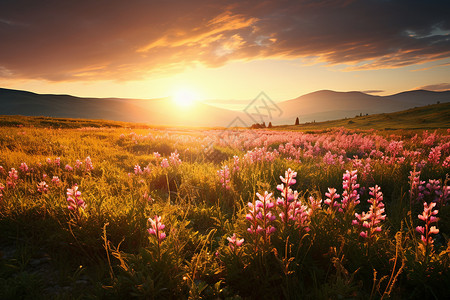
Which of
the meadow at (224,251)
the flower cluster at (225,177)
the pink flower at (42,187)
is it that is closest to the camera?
the meadow at (224,251)

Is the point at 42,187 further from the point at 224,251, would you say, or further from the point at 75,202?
the point at 224,251

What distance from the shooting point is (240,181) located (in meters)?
5.21

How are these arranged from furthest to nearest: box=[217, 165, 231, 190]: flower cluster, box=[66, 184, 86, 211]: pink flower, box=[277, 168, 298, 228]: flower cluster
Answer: box=[217, 165, 231, 190]: flower cluster
box=[66, 184, 86, 211]: pink flower
box=[277, 168, 298, 228]: flower cluster

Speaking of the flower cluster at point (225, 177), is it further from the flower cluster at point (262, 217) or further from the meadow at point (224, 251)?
the flower cluster at point (262, 217)

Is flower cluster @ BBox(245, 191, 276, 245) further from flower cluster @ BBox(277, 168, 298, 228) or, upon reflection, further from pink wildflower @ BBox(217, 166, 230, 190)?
pink wildflower @ BBox(217, 166, 230, 190)

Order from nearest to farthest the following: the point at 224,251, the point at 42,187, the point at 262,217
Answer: the point at 262,217 < the point at 224,251 < the point at 42,187

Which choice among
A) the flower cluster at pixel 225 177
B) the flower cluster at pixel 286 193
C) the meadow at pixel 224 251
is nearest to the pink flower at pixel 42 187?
the meadow at pixel 224 251

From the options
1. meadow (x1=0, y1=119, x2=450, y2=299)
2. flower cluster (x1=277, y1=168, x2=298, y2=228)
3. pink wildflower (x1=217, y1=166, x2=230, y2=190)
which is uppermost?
flower cluster (x1=277, y1=168, x2=298, y2=228)

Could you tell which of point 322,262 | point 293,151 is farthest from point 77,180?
point 293,151

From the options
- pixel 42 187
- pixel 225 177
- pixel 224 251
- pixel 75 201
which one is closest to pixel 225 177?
pixel 225 177

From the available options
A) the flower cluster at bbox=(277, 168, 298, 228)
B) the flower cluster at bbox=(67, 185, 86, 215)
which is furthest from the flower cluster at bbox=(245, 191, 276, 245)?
the flower cluster at bbox=(67, 185, 86, 215)

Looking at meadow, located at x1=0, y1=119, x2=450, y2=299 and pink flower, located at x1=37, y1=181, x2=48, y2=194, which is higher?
pink flower, located at x1=37, y1=181, x2=48, y2=194

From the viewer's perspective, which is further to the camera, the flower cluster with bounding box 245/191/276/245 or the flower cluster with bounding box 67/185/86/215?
the flower cluster with bounding box 67/185/86/215

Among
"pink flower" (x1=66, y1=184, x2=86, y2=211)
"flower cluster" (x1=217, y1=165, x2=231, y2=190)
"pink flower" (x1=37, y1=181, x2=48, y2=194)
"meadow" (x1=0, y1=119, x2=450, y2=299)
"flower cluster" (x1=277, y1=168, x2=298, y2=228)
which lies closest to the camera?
"meadow" (x1=0, y1=119, x2=450, y2=299)
